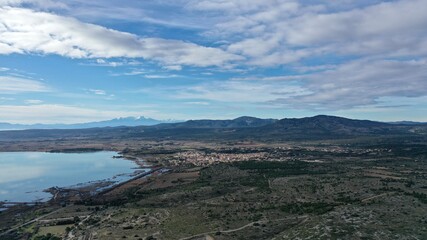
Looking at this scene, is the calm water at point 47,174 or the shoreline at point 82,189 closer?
the shoreline at point 82,189

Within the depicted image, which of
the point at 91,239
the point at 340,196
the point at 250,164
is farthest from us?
the point at 250,164

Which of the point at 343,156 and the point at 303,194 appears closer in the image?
the point at 303,194

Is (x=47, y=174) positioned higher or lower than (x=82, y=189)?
higher

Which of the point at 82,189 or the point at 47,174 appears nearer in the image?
the point at 82,189

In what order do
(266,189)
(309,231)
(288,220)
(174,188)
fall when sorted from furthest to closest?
1. (174,188)
2. (266,189)
3. (288,220)
4. (309,231)

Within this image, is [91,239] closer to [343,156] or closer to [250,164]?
[250,164]

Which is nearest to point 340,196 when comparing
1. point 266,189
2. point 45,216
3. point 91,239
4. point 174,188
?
point 266,189

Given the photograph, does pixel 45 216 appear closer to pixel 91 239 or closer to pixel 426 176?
pixel 91 239

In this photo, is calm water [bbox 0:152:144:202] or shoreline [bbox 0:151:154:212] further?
calm water [bbox 0:152:144:202]
